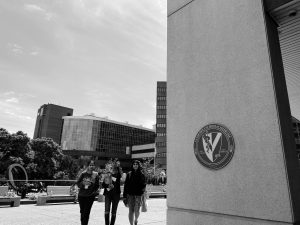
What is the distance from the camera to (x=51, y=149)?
45.3m

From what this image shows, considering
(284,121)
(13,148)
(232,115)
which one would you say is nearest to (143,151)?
(13,148)

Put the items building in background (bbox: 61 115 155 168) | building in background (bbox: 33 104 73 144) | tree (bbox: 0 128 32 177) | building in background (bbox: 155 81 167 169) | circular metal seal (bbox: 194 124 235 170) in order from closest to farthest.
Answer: circular metal seal (bbox: 194 124 235 170) < tree (bbox: 0 128 32 177) < building in background (bbox: 155 81 167 169) < building in background (bbox: 61 115 155 168) < building in background (bbox: 33 104 73 144)

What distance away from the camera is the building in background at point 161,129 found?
9931cm

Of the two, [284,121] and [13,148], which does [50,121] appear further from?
[284,121]

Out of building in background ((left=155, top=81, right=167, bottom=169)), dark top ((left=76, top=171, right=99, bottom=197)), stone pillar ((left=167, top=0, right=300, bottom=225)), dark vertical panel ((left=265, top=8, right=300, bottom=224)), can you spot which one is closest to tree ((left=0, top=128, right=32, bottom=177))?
dark top ((left=76, top=171, right=99, bottom=197))

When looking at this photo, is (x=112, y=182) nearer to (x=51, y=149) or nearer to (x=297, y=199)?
(x=297, y=199)

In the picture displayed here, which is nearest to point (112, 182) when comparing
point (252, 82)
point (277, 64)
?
point (252, 82)

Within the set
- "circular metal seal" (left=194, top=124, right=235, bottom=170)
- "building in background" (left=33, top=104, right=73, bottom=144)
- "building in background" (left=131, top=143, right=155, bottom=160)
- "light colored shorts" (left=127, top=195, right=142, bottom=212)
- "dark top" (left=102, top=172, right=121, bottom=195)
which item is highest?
"building in background" (left=33, top=104, right=73, bottom=144)

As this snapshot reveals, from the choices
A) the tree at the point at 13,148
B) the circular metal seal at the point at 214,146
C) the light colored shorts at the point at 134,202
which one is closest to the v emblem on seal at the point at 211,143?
the circular metal seal at the point at 214,146

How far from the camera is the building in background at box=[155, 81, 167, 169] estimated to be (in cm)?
9931

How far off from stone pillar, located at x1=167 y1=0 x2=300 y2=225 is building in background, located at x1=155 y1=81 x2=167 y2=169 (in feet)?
312

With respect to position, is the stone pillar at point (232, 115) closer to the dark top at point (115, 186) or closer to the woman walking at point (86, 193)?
the dark top at point (115, 186)

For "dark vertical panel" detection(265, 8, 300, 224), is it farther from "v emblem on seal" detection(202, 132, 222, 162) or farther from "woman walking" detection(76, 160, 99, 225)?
"woman walking" detection(76, 160, 99, 225)

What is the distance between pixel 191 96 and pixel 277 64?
1.61 metres
